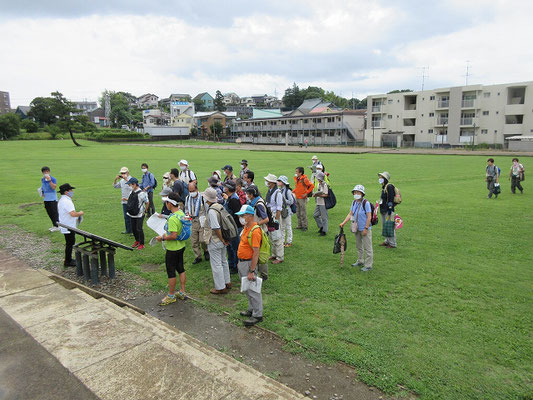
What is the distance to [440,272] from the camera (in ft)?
25.8

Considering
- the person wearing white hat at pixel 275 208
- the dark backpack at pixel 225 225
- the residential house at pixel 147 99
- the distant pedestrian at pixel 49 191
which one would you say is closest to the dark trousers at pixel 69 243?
the distant pedestrian at pixel 49 191

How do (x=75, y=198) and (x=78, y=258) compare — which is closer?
(x=78, y=258)

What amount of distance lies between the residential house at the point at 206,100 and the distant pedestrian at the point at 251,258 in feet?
468

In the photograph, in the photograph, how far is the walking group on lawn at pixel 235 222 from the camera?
6.00 meters

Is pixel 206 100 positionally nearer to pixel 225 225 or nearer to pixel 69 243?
pixel 69 243

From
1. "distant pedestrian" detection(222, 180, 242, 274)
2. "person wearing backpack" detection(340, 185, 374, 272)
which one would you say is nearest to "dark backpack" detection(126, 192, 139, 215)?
"distant pedestrian" detection(222, 180, 242, 274)

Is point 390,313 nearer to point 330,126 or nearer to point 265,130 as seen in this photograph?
point 330,126

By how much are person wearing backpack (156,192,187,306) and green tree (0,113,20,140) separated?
82.6 m

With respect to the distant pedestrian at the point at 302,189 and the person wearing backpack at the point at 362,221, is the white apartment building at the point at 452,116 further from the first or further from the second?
the person wearing backpack at the point at 362,221

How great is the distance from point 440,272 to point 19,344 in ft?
25.8

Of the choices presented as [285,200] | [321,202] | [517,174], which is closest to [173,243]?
[285,200]

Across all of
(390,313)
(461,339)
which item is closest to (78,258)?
(390,313)

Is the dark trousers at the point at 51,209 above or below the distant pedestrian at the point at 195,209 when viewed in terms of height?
Result: below

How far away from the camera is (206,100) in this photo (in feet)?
473
